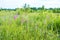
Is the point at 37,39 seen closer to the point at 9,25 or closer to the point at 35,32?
the point at 35,32

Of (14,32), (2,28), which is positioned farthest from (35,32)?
(2,28)

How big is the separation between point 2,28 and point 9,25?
152 mm

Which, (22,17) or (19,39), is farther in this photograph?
(22,17)

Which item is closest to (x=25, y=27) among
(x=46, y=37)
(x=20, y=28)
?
(x=20, y=28)

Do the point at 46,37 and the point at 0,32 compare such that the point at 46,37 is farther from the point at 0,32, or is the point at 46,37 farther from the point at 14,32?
the point at 0,32

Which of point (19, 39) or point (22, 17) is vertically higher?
point (22, 17)

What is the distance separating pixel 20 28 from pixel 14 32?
0.42ft

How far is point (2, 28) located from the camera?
13.0ft

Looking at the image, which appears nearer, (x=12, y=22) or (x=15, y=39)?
(x=15, y=39)

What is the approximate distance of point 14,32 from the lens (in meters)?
3.79

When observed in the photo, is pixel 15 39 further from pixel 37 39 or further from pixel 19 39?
pixel 37 39

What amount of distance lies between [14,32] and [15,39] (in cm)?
13

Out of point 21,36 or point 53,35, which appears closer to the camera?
point 21,36

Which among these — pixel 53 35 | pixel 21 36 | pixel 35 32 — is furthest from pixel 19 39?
pixel 53 35
